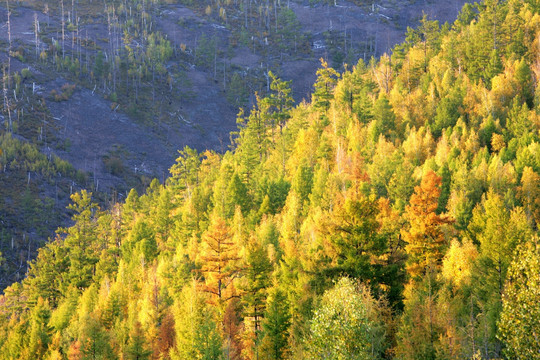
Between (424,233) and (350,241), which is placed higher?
(350,241)

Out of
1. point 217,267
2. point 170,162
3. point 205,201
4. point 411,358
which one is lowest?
point 170,162

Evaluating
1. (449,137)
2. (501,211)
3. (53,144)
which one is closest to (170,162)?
(53,144)

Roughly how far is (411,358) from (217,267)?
19.7 meters

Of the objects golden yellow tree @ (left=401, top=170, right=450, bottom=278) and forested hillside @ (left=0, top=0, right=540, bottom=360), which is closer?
forested hillside @ (left=0, top=0, right=540, bottom=360)

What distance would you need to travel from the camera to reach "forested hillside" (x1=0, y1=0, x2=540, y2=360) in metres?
31.8

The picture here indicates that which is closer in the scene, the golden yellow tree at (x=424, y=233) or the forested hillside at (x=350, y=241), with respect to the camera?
the forested hillside at (x=350, y=241)

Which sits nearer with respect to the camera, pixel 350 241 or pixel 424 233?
pixel 350 241

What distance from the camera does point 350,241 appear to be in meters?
35.9

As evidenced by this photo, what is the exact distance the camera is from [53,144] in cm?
17462

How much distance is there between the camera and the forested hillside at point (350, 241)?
31.8m

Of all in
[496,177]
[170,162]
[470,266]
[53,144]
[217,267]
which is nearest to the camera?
[470,266]

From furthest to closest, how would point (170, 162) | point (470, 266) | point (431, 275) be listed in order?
point (170, 162)
point (470, 266)
point (431, 275)

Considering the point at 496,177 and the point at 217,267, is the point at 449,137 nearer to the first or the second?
the point at 496,177

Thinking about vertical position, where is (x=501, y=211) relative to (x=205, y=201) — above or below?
above
